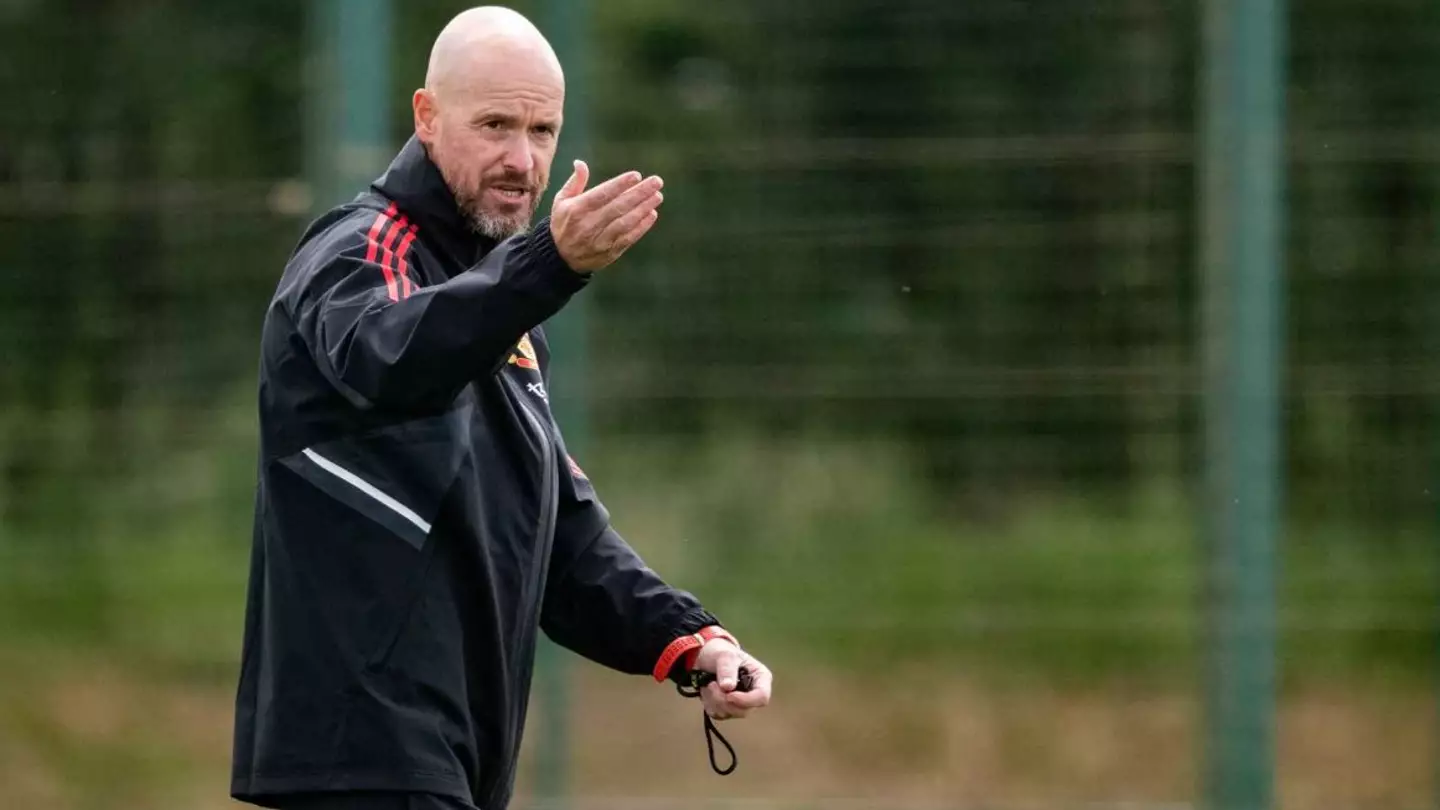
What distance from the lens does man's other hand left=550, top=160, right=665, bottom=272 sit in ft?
9.03

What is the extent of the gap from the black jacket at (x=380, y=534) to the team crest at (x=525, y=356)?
11cm

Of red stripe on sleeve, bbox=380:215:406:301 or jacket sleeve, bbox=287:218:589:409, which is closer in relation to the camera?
jacket sleeve, bbox=287:218:589:409

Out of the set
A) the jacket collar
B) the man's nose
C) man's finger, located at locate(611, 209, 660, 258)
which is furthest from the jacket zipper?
man's finger, located at locate(611, 209, 660, 258)

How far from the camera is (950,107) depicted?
19.5 feet

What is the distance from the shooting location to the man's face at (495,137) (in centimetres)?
326

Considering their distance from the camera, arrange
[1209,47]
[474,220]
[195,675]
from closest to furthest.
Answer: [474,220] < [1209,47] < [195,675]

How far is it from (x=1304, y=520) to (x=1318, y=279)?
0.65 metres

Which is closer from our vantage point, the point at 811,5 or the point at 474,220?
the point at 474,220

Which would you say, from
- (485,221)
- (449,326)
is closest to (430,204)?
(485,221)

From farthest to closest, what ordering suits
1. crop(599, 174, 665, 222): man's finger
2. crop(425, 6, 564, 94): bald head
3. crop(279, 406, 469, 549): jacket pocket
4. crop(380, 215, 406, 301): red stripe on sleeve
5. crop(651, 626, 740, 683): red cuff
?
crop(651, 626, 740, 683): red cuff → crop(425, 6, 564, 94): bald head → crop(279, 406, 469, 549): jacket pocket → crop(380, 215, 406, 301): red stripe on sleeve → crop(599, 174, 665, 222): man's finger

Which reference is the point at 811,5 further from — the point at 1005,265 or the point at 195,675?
the point at 195,675

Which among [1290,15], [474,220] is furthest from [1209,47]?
[474,220]

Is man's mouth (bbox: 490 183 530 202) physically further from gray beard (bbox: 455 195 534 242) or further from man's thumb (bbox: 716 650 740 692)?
man's thumb (bbox: 716 650 740 692)

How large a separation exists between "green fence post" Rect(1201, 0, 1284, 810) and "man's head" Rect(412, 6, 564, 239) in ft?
9.73
